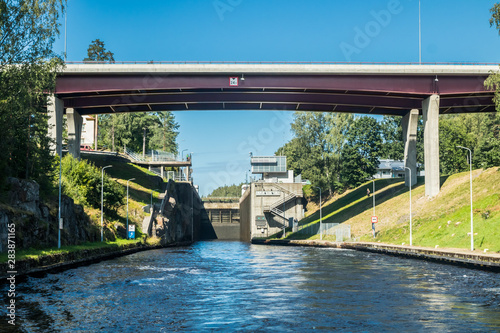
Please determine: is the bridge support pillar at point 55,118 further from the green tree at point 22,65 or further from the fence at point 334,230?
the fence at point 334,230

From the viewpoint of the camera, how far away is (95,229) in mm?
63875

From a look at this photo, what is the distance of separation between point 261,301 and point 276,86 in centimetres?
4387

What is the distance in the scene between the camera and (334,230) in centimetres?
8619

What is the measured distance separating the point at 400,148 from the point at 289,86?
205ft

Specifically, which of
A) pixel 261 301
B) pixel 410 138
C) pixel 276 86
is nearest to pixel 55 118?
pixel 276 86

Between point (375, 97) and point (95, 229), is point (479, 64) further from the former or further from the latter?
point (95, 229)

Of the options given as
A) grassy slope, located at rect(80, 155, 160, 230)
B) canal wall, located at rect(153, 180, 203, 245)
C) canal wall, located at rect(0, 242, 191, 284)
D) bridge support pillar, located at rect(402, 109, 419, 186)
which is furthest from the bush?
bridge support pillar, located at rect(402, 109, 419, 186)

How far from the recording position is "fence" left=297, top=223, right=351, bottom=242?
81.2 meters

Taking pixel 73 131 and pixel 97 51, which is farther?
pixel 97 51

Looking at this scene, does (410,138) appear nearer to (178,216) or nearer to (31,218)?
(178,216)

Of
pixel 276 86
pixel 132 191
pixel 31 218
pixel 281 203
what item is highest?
pixel 276 86

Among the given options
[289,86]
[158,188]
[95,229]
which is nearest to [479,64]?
[289,86]

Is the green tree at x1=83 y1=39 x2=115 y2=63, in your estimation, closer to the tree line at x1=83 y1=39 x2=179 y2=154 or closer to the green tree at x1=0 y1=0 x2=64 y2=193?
the tree line at x1=83 y1=39 x2=179 y2=154

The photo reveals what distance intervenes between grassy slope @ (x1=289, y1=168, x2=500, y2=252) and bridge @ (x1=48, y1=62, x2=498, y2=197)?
4245 millimetres
